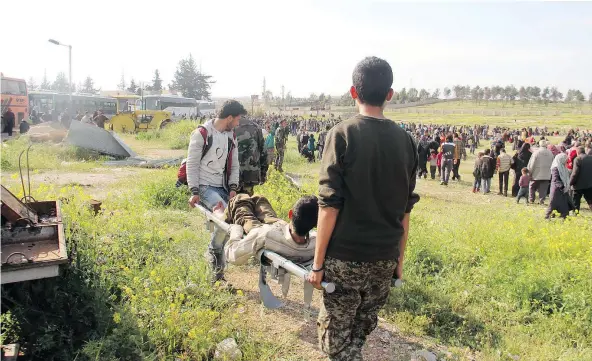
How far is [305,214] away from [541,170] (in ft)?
31.3

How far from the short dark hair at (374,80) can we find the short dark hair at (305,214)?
31.3 inches

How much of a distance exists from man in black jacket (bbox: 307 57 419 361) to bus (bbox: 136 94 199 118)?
3466 cm

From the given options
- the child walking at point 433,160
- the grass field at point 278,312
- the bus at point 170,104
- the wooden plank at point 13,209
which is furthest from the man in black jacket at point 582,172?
the bus at point 170,104

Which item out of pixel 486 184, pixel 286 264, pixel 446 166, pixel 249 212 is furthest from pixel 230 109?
pixel 446 166

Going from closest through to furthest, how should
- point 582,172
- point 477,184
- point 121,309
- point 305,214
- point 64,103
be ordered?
point 305,214 → point 121,309 → point 582,172 → point 477,184 → point 64,103

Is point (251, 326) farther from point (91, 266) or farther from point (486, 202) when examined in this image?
point (486, 202)

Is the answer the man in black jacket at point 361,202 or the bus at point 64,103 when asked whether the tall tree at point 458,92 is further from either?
the man in black jacket at point 361,202

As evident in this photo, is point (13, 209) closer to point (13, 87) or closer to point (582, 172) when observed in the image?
point (582, 172)

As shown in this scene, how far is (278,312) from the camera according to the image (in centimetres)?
390

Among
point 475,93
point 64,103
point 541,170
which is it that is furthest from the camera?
point 475,93

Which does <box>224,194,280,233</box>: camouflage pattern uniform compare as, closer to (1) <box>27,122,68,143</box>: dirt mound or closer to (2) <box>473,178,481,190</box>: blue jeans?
(2) <box>473,178,481,190</box>: blue jeans

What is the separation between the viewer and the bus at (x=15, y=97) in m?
21.4

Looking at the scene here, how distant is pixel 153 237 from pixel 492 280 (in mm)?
3610

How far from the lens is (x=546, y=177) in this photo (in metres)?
10.5
